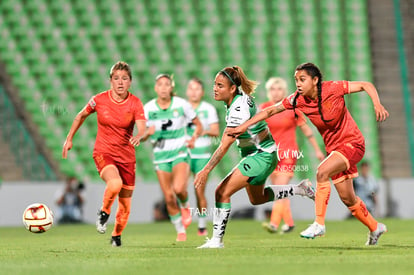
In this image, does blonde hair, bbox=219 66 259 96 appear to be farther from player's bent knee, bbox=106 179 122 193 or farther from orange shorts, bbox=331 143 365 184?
player's bent knee, bbox=106 179 122 193

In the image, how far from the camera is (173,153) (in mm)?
11953

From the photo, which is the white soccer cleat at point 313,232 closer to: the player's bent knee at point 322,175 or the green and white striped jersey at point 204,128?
the player's bent knee at point 322,175

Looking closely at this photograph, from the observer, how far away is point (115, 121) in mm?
9945

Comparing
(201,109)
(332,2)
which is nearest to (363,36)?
(332,2)

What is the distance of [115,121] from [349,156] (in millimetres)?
2634

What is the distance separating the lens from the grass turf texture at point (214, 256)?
7074mm

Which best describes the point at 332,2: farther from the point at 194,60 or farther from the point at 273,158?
the point at 273,158

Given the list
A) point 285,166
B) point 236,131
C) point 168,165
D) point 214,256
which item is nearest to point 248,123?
point 236,131

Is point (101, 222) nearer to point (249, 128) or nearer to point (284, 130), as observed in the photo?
point (249, 128)

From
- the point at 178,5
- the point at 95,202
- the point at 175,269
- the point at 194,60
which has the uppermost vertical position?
the point at 178,5

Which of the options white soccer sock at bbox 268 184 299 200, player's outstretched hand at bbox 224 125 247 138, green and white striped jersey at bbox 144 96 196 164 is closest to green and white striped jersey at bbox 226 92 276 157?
player's outstretched hand at bbox 224 125 247 138

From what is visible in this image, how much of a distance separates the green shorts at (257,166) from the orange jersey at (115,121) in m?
1.45

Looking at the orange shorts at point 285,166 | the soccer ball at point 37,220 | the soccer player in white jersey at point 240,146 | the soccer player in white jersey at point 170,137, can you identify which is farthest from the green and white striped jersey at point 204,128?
the soccer player in white jersey at point 240,146

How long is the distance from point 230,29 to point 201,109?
8.80 metres
